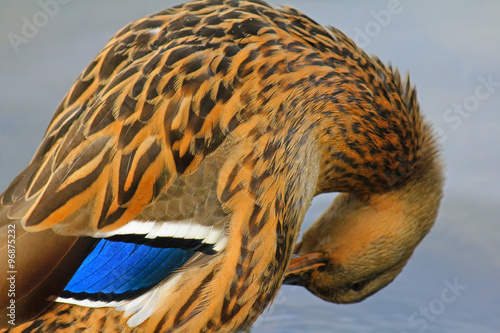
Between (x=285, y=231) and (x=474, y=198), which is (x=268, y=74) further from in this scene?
(x=474, y=198)

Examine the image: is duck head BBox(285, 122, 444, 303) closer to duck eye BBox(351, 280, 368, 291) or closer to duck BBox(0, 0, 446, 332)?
duck eye BBox(351, 280, 368, 291)

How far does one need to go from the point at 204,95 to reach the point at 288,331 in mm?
2853

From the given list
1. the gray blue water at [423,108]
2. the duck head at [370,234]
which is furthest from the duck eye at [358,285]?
the gray blue water at [423,108]

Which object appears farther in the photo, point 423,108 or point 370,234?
point 423,108

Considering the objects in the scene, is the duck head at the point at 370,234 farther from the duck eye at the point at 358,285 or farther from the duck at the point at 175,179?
the duck at the point at 175,179

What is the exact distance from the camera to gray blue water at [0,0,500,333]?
17.5 feet

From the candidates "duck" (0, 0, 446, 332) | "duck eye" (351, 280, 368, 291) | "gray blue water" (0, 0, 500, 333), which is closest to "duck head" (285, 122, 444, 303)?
"duck eye" (351, 280, 368, 291)

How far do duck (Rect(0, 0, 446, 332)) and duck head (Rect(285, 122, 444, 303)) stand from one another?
809mm

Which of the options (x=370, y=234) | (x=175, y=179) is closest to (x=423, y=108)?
(x=370, y=234)

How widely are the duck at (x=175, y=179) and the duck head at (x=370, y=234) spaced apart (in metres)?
0.81

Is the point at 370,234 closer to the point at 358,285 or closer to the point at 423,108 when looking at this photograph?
the point at 358,285

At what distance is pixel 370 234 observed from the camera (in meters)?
4.20

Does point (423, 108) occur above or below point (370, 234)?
above

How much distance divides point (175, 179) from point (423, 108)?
3112 mm
